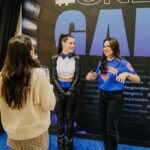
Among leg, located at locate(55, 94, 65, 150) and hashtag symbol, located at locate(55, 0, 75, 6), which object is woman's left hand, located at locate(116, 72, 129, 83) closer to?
leg, located at locate(55, 94, 65, 150)

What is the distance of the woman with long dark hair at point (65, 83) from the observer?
338 cm

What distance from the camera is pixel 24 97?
180cm

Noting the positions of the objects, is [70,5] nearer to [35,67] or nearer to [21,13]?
[21,13]

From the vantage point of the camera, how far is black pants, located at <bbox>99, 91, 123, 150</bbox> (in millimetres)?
3047

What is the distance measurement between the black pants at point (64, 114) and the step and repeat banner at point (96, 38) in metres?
0.70

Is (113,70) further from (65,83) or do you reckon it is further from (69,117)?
(69,117)

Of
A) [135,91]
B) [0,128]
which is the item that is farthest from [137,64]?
[0,128]

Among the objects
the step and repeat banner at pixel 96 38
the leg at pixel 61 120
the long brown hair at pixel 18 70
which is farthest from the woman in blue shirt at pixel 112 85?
the long brown hair at pixel 18 70

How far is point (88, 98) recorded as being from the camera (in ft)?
13.4

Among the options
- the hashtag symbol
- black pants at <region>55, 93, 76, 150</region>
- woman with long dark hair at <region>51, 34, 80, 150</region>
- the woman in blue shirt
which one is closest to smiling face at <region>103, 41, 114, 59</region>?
the woman in blue shirt

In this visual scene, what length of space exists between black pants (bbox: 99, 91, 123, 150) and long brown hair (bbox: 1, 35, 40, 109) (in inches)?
57.2

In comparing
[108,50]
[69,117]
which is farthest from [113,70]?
[69,117]

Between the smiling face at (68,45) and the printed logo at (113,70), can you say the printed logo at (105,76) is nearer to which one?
the printed logo at (113,70)

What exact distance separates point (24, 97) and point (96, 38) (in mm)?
2339
